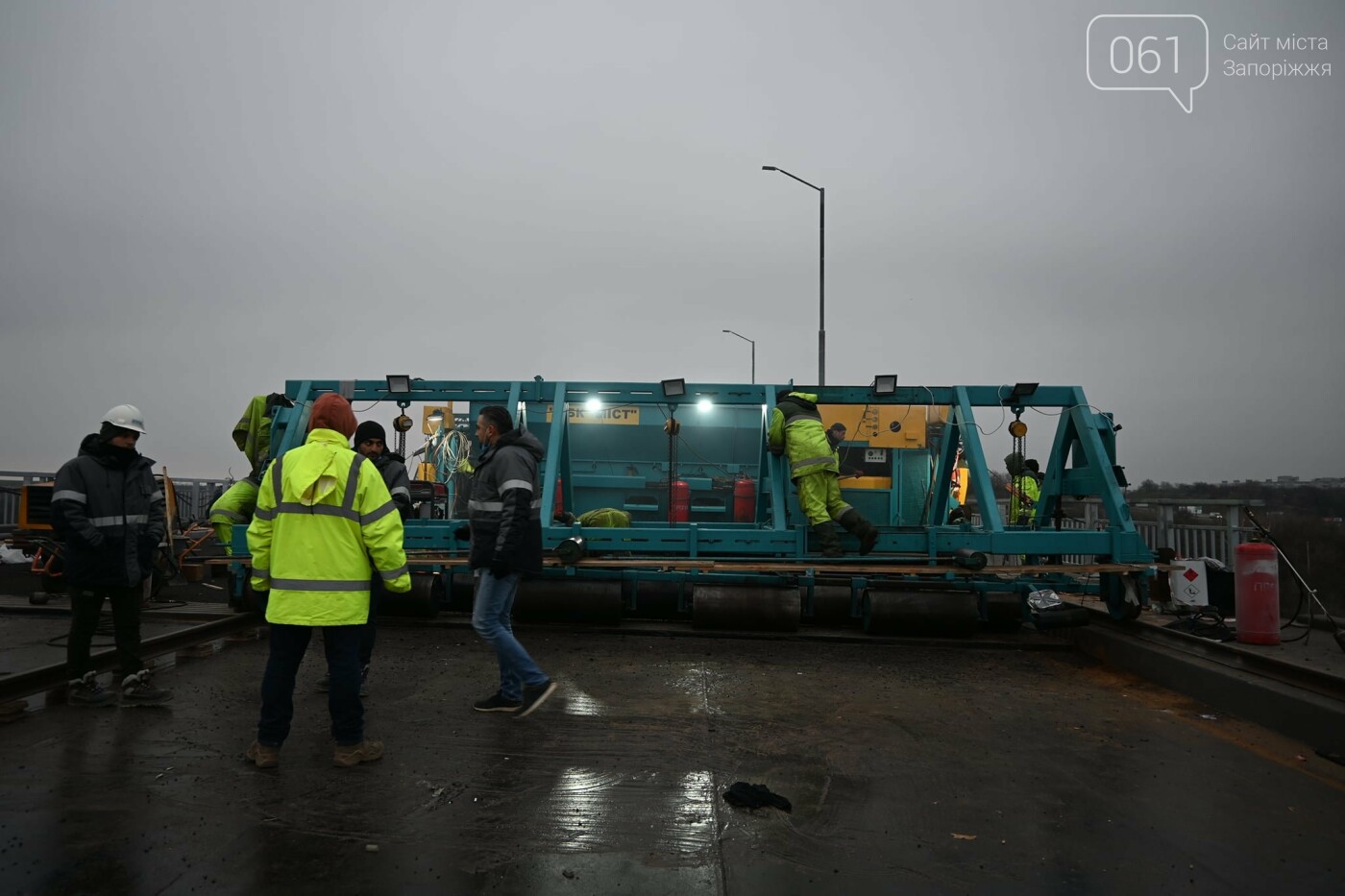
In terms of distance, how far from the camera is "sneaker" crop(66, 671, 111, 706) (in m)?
5.02

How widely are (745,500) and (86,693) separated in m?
7.87

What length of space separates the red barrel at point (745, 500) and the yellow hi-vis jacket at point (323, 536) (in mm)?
7575

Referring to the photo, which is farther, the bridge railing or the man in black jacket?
the bridge railing

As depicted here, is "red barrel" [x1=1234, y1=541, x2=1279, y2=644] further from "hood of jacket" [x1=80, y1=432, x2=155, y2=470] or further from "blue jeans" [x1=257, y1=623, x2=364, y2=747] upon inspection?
"hood of jacket" [x1=80, y1=432, x2=155, y2=470]

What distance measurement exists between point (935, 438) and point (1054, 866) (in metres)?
10.1

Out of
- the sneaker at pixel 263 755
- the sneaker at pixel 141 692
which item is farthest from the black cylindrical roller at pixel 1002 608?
the sneaker at pixel 141 692

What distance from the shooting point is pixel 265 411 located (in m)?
8.65

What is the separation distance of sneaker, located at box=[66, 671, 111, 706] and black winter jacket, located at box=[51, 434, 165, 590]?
0.60m

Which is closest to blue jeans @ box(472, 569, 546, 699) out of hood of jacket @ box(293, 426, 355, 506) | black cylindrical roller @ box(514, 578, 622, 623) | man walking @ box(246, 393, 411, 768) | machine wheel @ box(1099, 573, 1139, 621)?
man walking @ box(246, 393, 411, 768)

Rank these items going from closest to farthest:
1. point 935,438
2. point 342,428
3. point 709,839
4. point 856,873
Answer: point 856,873 < point 709,839 < point 342,428 < point 935,438

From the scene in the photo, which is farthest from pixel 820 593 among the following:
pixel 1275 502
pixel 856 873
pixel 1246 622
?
pixel 856 873

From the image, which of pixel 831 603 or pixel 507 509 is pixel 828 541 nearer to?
pixel 831 603

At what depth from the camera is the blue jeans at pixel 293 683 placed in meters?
3.99

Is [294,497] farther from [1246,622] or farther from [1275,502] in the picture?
[1275,502]
